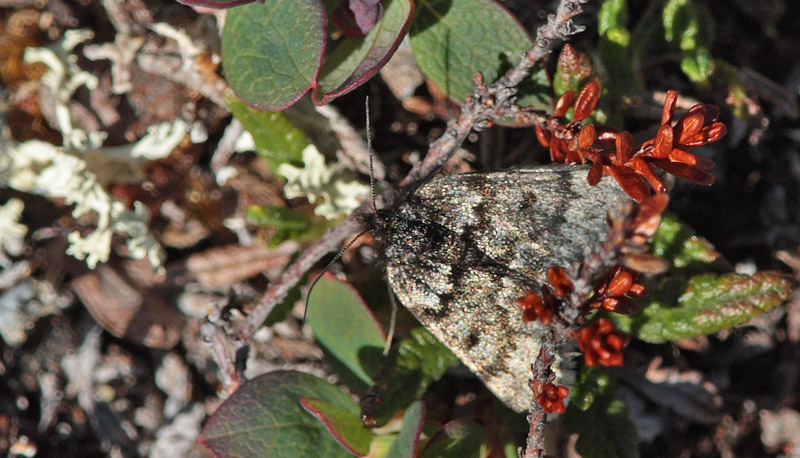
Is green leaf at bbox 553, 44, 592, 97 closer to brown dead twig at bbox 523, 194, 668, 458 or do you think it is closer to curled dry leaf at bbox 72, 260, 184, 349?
brown dead twig at bbox 523, 194, 668, 458

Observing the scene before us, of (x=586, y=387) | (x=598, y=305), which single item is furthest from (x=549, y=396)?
(x=586, y=387)

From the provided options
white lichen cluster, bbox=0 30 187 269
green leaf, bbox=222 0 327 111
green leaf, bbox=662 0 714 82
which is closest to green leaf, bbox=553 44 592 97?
green leaf, bbox=662 0 714 82

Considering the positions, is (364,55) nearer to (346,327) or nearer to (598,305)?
(346,327)

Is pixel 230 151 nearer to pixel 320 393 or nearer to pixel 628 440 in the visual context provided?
pixel 320 393

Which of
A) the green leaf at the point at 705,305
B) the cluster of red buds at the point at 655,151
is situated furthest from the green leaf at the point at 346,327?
the cluster of red buds at the point at 655,151

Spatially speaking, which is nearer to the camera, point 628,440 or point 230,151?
point 628,440

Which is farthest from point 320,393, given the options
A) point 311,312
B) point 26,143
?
point 26,143
